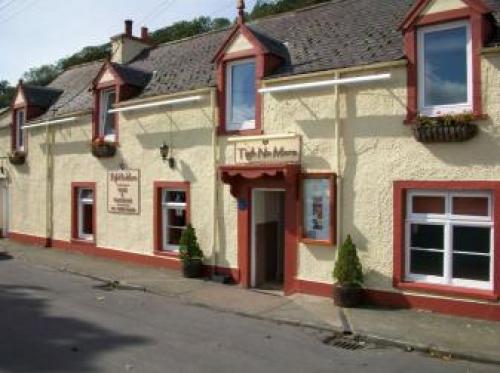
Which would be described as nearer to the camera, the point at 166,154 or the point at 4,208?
the point at 166,154

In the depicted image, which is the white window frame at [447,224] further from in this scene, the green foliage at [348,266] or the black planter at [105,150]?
the black planter at [105,150]

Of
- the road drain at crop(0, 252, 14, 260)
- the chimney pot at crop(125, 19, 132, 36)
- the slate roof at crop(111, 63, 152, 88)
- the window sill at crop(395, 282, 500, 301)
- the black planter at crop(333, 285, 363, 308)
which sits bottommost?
the road drain at crop(0, 252, 14, 260)

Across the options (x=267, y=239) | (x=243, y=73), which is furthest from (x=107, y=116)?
(x=267, y=239)

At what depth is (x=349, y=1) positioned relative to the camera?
15211mm

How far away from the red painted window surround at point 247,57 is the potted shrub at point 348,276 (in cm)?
367

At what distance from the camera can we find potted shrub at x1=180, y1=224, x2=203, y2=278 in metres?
14.6

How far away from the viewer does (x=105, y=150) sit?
17.7 metres

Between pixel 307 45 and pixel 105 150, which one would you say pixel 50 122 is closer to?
pixel 105 150

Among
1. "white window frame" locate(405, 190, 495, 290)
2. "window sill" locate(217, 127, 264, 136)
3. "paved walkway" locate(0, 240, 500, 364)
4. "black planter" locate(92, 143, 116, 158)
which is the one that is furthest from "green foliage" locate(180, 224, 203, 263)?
"white window frame" locate(405, 190, 495, 290)

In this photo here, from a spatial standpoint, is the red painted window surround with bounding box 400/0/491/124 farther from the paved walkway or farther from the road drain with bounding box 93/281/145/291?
the road drain with bounding box 93/281/145/291

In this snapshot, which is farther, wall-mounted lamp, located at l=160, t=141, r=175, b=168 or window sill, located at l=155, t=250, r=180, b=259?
window sill, located at l=155, t=250, r=180, b=259

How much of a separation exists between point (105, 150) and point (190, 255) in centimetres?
509

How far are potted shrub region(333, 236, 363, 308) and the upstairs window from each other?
9369 millimetres

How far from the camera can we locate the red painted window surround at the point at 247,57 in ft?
44.3
